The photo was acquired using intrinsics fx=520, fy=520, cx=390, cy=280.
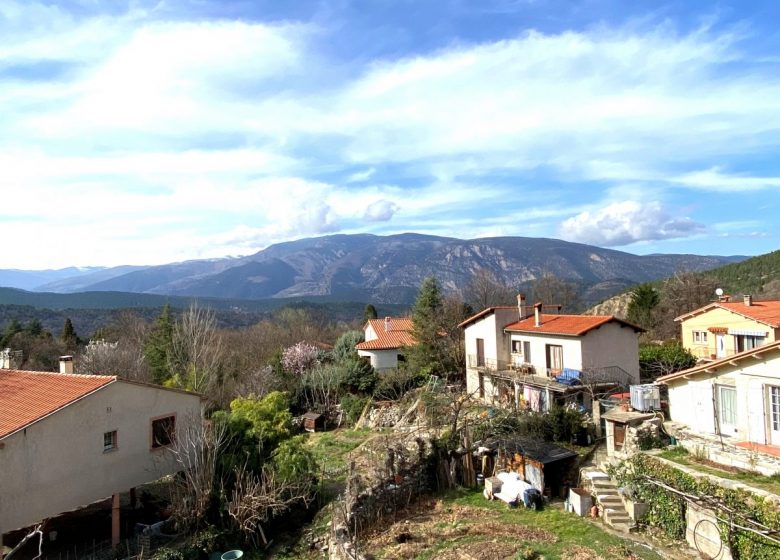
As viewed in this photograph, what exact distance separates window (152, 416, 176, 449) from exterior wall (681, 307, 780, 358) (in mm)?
31055

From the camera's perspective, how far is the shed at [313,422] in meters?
36.9

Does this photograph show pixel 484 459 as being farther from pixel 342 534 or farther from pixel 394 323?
pixel 394 323

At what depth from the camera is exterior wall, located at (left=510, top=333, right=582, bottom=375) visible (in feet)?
94.0

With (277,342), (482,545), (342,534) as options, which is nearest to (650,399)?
(482,545)

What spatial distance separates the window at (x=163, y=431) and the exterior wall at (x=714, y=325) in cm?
3105

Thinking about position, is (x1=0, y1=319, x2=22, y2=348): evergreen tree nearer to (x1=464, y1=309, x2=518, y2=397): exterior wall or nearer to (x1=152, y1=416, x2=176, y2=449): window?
(x1=152, y1=416, x2=176, y2=449): window

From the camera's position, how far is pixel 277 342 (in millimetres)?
57000

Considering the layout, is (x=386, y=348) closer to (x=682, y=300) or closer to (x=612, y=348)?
(x=612, y=348)

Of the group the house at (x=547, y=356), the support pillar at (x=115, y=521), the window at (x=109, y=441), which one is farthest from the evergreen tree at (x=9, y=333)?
the house at (x=547, y=356)

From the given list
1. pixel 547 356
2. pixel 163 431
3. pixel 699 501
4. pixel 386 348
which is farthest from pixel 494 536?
pixel 386 348

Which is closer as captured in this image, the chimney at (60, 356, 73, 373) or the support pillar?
the support pillar

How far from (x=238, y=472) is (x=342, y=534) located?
4743 mm

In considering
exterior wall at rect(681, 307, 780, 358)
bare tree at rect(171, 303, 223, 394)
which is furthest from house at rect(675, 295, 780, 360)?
bare tree at rect(171, 303, 223, 394)

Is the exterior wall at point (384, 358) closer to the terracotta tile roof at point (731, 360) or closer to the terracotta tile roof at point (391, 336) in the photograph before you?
the terracotta tile roof at point (391, 336)
